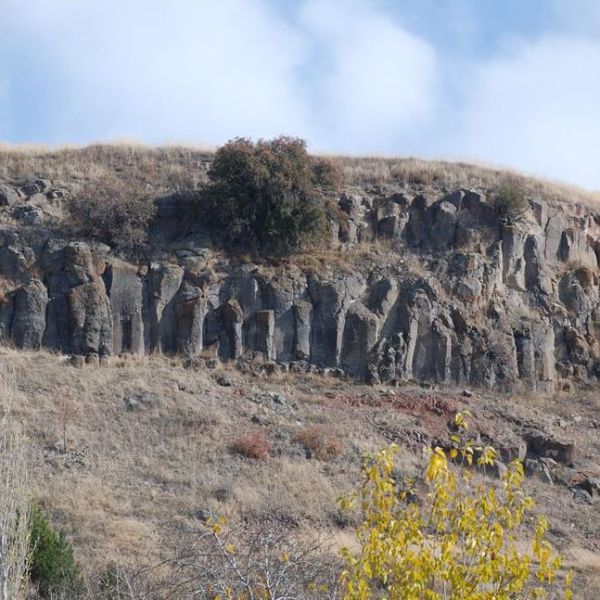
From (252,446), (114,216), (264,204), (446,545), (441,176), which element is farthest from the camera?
(441,176)

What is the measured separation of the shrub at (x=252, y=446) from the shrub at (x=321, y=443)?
1.03 metres

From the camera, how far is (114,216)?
3247cm

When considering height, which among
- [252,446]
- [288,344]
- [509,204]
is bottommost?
[252,446]

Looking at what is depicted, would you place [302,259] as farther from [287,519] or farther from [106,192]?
[287,519]

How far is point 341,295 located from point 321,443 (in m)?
7.46

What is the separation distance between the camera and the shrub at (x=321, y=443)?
2531 centimetres

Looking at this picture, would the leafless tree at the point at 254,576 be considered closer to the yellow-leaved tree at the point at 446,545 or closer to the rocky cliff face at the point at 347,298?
the yellow-leaved tree at the point at 446,545

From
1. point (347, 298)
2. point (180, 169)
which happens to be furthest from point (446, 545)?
point (180, 169)

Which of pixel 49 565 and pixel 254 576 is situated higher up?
pixel 254 576

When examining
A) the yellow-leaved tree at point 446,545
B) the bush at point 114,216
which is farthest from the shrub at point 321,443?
the yellow-leaved tree at point 446,545

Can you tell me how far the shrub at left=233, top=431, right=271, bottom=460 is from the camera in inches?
968

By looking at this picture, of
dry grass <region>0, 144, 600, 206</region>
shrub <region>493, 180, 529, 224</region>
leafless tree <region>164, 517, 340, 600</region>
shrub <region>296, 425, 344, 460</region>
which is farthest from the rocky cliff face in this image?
leafless tree <region>164, 517, 340, 600</region>

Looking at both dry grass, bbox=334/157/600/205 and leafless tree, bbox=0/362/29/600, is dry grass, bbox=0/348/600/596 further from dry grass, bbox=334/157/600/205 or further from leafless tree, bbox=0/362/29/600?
dry grass, bbox=334/157/600/205

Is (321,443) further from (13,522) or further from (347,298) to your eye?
(13,522)
